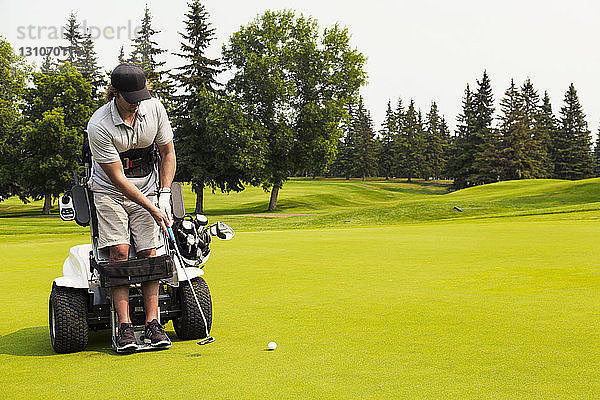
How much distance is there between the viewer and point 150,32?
224ft

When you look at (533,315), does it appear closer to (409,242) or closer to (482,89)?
(409,242)

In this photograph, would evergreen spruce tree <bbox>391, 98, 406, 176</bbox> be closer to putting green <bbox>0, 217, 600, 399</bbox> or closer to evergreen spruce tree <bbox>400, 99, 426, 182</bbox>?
evergreen spruce tree <bbox>400, 99, 426, 182</bbox>

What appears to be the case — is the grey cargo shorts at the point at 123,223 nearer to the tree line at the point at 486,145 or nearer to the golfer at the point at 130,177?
the golfer at the point at 130,177

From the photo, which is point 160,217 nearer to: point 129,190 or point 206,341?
point 129,190

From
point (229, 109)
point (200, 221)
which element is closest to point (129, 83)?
point (200, 221)

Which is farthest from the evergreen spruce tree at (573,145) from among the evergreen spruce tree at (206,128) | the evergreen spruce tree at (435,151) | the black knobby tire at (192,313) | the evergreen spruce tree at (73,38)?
the black knobby tire at (192,313)

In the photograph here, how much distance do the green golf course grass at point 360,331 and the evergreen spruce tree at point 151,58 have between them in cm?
4284

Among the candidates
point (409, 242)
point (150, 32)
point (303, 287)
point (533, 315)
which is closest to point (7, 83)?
point (150, 32)

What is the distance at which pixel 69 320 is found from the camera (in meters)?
4.77

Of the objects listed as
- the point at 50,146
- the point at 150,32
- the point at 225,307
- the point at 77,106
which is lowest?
the point at 225,307

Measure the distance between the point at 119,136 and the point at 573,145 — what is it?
3144 inches

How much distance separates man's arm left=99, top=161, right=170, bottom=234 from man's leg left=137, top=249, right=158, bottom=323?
34 centimetres

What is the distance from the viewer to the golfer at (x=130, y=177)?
15.1 ft

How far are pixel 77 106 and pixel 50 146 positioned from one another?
4388mm
